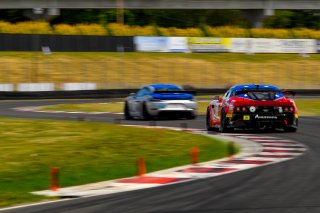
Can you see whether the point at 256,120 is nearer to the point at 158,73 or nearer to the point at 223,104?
the point at 223,104

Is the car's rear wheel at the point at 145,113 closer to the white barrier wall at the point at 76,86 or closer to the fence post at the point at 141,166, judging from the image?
the fence post at the point at 141,166

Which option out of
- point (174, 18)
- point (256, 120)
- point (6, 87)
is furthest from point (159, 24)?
point (256, 120)

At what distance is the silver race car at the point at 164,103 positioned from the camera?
21984 mm

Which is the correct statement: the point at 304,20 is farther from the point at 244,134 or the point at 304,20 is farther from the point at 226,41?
the point at 244,134

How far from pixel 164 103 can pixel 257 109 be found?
5349mm

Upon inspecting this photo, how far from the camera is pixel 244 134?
687 inches

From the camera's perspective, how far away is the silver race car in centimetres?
2198

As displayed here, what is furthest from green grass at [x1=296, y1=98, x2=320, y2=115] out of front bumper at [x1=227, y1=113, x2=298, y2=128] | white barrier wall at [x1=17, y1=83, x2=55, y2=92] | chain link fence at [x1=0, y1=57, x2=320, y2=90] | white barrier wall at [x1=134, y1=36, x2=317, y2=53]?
white barrier wall at [x1=134, y1=36, x2=317, y2=53]

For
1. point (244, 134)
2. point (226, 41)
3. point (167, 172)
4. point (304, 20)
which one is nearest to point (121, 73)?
point (226, 41)

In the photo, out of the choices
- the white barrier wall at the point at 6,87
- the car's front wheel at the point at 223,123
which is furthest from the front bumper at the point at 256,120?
the white barrier wall at the point at 6,87

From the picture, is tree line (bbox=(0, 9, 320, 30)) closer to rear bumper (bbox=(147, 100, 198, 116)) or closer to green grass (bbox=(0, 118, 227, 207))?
rear bumper (bbox=(147, 100, 198, 116))

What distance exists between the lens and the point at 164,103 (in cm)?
2195

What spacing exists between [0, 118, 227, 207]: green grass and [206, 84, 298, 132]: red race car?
1.31 meters

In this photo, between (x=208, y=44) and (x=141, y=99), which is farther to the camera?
(x=208, y=44)
